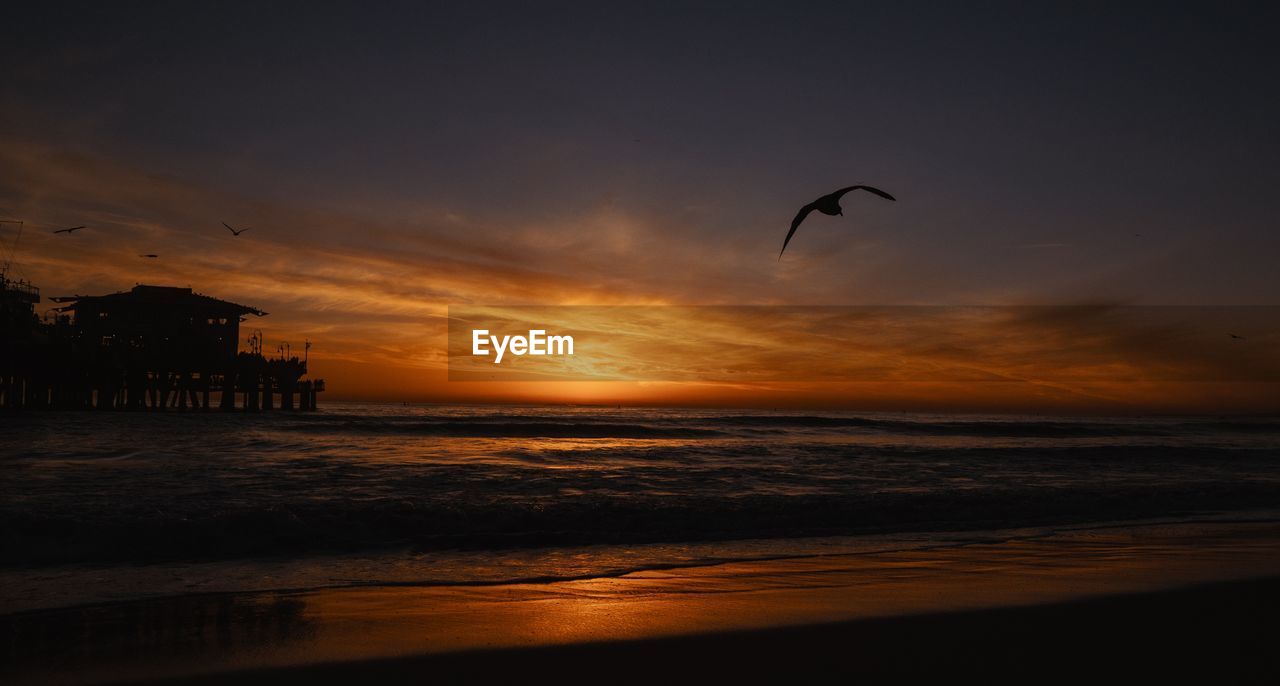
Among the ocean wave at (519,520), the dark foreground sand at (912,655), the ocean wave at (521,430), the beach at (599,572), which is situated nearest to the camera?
the dark foreground sand at (912,655)

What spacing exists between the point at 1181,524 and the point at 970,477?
6.85 m

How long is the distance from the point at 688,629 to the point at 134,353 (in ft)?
228

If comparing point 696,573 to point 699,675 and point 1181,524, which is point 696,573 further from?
point 1181,524

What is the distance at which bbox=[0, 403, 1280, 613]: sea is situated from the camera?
802cm

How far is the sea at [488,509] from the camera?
8016 millimetres

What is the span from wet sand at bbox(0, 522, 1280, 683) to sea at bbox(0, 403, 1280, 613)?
87 centimetres

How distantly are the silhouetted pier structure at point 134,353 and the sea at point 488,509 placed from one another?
44.8 m

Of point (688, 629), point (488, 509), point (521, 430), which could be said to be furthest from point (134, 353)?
point (688, 629)

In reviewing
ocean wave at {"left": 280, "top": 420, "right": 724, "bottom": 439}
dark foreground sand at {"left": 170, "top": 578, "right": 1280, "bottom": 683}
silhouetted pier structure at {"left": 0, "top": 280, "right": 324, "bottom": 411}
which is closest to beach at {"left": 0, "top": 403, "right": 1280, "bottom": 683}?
dark foreground sand at {"left": 170, "top": 578, "right": 1280, "bottom": 683}

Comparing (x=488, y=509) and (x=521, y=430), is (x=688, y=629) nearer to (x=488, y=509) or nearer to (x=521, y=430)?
(x=488, y=509)

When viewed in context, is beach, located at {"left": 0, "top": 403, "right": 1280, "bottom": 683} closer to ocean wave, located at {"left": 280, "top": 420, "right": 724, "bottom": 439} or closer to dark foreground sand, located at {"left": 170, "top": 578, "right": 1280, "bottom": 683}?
dark foreground sand, located at {"left": 170, "top": 578, "right": 1280, "bottom": 683}

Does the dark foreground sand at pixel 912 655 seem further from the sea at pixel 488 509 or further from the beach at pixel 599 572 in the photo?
the sea at pixel 488 509

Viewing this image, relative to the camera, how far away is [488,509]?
11.9 m

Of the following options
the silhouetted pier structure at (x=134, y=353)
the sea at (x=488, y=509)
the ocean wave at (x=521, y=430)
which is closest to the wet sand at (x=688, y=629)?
the sea at (x=488, y=509)
